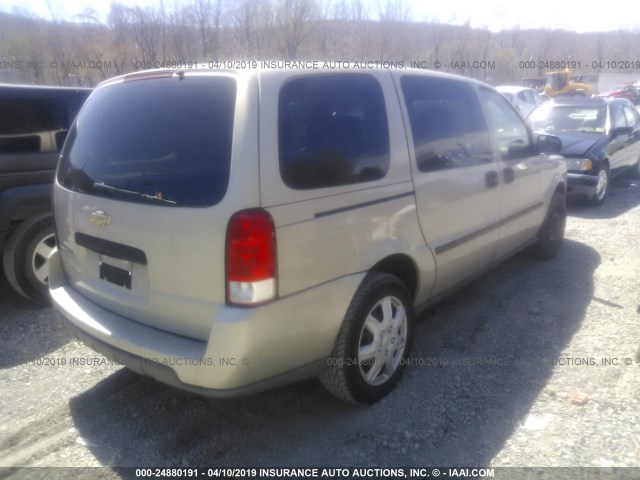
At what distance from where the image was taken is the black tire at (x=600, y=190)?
7220 millimetres

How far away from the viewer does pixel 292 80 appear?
2.38 m

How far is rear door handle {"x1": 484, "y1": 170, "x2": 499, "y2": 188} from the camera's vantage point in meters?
3.65

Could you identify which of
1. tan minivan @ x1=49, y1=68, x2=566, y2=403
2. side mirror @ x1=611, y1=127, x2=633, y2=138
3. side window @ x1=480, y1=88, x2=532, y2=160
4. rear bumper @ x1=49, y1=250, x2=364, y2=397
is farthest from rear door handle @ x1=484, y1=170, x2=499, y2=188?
side mirror @ x1=611, y1=127, x2=633, y2=138

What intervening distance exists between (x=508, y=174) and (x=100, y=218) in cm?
305

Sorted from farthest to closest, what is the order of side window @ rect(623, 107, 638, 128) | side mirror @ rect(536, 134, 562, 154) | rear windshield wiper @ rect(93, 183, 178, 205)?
side window @ rect(623, 107, 638, 128) → side mirror @ rect(536, 134, 562, 154) → rear windshield wiper @ rect(93, 183, 178, 205)

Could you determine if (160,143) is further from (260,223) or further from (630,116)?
(630,116)

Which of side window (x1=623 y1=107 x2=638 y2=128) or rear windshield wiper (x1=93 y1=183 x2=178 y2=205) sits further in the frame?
side window (x1=623 y1=107 x2=638 y2=128)

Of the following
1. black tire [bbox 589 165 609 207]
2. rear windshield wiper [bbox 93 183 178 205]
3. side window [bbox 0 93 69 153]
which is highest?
side window [bbox 0 93 69 153]

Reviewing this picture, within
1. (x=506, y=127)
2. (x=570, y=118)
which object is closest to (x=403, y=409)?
(x=506, y=127)

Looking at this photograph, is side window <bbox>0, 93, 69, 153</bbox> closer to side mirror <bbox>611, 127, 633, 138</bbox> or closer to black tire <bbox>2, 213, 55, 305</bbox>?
black tire <bbox>2, 213, 55, 305</bbox>

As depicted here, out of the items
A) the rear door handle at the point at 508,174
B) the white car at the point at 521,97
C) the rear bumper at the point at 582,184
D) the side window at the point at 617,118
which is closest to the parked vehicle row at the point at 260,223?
the rear door handle at the point at 508,174

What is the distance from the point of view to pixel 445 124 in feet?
10.9

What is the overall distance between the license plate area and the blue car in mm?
6694

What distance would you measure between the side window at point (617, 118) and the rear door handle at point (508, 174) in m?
5.30
